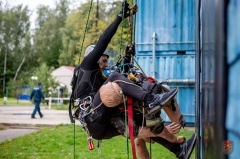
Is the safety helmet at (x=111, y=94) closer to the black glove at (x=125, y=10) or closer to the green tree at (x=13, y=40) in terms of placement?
the black glove at (x=125, y=10)

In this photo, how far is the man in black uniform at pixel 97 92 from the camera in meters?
3.76

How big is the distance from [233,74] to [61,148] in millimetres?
8554

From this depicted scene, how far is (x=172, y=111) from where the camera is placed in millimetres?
4320

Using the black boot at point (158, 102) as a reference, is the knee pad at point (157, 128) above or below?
below

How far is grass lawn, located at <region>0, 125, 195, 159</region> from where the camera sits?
823 cm

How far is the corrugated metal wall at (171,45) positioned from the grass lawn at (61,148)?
2492mm

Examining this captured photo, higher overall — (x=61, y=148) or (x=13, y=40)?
(x=13, y=40)

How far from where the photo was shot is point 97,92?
161 inches

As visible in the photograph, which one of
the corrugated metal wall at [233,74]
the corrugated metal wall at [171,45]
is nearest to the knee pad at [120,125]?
the corrugated metal wall at [233,74]

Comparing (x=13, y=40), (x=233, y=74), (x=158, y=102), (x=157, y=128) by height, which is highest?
(x=13, y=40)

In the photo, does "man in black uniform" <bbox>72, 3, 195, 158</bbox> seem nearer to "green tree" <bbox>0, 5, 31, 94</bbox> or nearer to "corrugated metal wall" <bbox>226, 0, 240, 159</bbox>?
"corrugated metal wall" <bbox>226, 0, 240, 159</bbox>

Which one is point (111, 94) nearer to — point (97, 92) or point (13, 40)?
point (97, 92)

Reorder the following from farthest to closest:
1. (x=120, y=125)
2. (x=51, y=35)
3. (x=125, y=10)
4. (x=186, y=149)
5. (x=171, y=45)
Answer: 1. (x=51, y=35)
2. (x=171, y=45)
3. (x=186, y=149)
4. (x=125, y=10)
5. (x=120, y=125)

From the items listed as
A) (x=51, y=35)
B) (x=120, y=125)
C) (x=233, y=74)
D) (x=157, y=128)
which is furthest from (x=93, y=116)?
(x=51, y=35)
